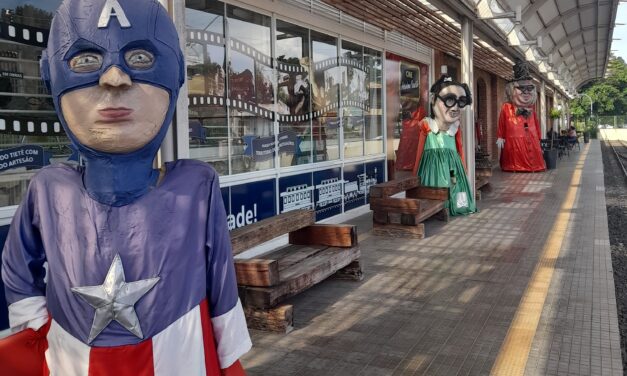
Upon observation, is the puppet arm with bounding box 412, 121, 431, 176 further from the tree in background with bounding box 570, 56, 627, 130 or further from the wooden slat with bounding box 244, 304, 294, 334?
the tree in background with bounding box 570, 56, 627, 130

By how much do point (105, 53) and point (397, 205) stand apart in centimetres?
578

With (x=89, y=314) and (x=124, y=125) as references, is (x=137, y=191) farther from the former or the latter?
(x=89, y=314)

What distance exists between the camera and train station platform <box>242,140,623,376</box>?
3660mm

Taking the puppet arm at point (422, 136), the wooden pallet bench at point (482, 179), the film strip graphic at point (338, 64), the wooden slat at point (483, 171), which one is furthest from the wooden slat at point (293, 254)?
the wooden slat at point (483, 171)

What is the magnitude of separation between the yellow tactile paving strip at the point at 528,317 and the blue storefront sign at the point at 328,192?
2.95 metres

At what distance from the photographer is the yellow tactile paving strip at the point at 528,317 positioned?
142 inches

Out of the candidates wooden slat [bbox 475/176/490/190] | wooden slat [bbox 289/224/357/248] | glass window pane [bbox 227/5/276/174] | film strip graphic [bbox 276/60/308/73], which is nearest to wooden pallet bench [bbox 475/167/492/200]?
wooden slat [bbox 475/176/490/190]

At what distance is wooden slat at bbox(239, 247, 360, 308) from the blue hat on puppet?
7.09 feet

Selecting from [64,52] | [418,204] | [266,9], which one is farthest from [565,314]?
[266,9]

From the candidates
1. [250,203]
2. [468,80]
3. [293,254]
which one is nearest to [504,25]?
[468,80]

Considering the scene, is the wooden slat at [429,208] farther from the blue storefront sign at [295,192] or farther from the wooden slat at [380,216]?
the blue storefront sign at [295,192]

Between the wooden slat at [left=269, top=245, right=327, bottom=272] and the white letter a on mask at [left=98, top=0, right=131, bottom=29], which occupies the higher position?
the white letter a on mask at [left=98, top=0, right=131, bottom=29]

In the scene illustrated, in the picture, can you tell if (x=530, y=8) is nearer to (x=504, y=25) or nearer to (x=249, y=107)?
(x=504, y=25)

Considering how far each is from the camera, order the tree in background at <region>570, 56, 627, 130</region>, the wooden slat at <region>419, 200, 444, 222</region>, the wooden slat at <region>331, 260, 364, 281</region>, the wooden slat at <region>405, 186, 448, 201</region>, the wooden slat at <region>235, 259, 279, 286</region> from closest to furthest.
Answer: the wooden slat at <region>235, 259, 279, 286</region>, the wooden slat at <region>331, 260, 364, 281</region>, the wooden slat at <region>419, 200, 444, 222</region>, the wooden slat at <region>405, 186, 448, 201</region>, the tree in background at <region>570, 56, 627, 130</region>
